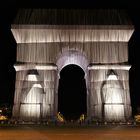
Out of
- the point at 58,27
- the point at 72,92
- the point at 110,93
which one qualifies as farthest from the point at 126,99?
the point at 72,92

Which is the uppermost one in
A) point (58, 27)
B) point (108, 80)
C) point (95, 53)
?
point (58, 27)

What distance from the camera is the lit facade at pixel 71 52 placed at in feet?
137

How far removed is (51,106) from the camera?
41844 mm

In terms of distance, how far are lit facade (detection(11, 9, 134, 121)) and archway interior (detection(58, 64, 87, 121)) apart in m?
36.8

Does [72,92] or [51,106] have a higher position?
[72,92]

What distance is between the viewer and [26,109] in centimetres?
4159

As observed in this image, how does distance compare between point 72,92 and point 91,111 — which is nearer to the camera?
point 91,111

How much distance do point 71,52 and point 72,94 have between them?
131 feet

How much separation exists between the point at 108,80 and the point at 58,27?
8432 mm

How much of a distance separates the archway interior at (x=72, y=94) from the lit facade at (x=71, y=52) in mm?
36821

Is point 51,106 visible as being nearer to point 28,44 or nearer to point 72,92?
point 28,44

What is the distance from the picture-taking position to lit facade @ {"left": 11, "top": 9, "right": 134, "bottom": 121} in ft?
137

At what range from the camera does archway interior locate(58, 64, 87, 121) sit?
81312mm

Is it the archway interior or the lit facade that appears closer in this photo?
the lit facade
